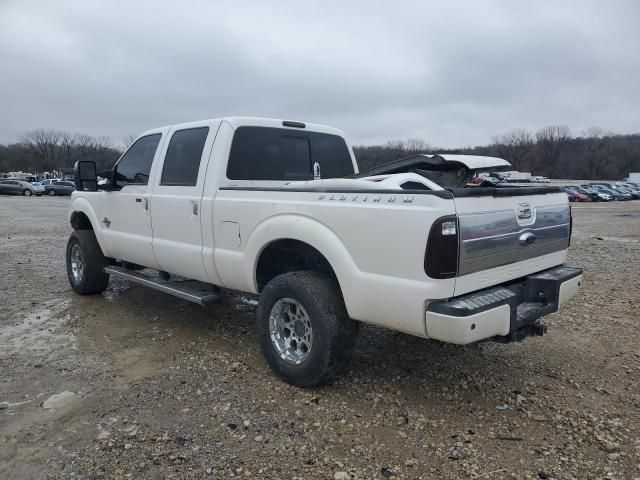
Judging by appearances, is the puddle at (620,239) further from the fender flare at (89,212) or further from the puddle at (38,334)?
the puddle at (38,334)

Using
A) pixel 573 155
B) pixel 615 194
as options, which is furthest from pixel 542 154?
pixel 615 194

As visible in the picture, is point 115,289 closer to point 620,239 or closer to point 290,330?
point 290,330

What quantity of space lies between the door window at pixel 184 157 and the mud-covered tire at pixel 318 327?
1.54 meters

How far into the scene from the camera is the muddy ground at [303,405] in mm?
2947

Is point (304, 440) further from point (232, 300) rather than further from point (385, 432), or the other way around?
point (232, 300)

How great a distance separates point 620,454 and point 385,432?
4.51ft

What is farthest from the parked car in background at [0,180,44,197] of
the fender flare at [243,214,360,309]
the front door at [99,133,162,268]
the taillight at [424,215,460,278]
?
the taillight at [424,215,460,278]

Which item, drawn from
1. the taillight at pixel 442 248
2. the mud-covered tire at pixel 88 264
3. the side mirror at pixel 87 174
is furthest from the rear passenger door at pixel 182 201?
the taillight at pixel 442 248

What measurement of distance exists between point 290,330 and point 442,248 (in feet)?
4.98

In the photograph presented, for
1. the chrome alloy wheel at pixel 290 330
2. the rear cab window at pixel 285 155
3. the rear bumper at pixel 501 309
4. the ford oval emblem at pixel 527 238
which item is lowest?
the chrome alloy wheel at pixel 290 330

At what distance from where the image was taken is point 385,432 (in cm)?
329

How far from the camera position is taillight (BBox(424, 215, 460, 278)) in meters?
2.97

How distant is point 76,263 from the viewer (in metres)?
6.82

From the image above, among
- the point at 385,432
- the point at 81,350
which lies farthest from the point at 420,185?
the point at 81,350
